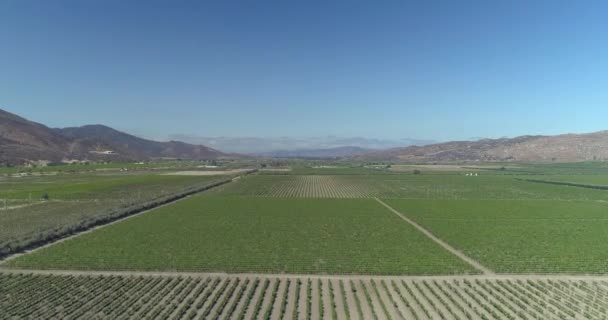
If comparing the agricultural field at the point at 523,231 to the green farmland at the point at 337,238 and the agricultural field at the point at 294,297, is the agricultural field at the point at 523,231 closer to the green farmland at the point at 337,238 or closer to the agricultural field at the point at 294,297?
the green farmland at the point at 337,238

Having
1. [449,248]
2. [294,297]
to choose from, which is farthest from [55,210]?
[449,248]

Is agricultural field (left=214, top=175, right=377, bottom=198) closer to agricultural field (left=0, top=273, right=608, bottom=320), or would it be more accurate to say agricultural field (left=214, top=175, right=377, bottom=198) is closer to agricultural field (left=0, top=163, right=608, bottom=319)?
agricultural field (left=0, top=163, right=608, bottom=319)

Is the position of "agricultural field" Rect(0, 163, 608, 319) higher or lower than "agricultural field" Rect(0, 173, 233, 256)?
lower

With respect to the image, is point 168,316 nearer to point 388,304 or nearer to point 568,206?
point 388,304

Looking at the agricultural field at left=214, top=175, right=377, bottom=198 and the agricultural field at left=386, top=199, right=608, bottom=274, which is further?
the agricultural field at left=214, top=175, right=377, bottom=198

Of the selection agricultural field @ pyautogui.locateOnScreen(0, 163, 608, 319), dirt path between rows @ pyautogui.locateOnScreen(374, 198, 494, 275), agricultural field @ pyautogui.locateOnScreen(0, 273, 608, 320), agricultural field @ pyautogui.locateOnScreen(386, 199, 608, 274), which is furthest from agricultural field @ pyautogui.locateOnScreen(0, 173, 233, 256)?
agricultural field @ pyautogui.locateOnScreen(386, 199, 608, 274)

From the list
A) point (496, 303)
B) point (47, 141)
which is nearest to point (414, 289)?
point (496, 303)

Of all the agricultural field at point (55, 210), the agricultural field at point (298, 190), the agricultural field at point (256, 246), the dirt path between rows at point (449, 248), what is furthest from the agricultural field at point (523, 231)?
the agricultural field at point (55, 210)
